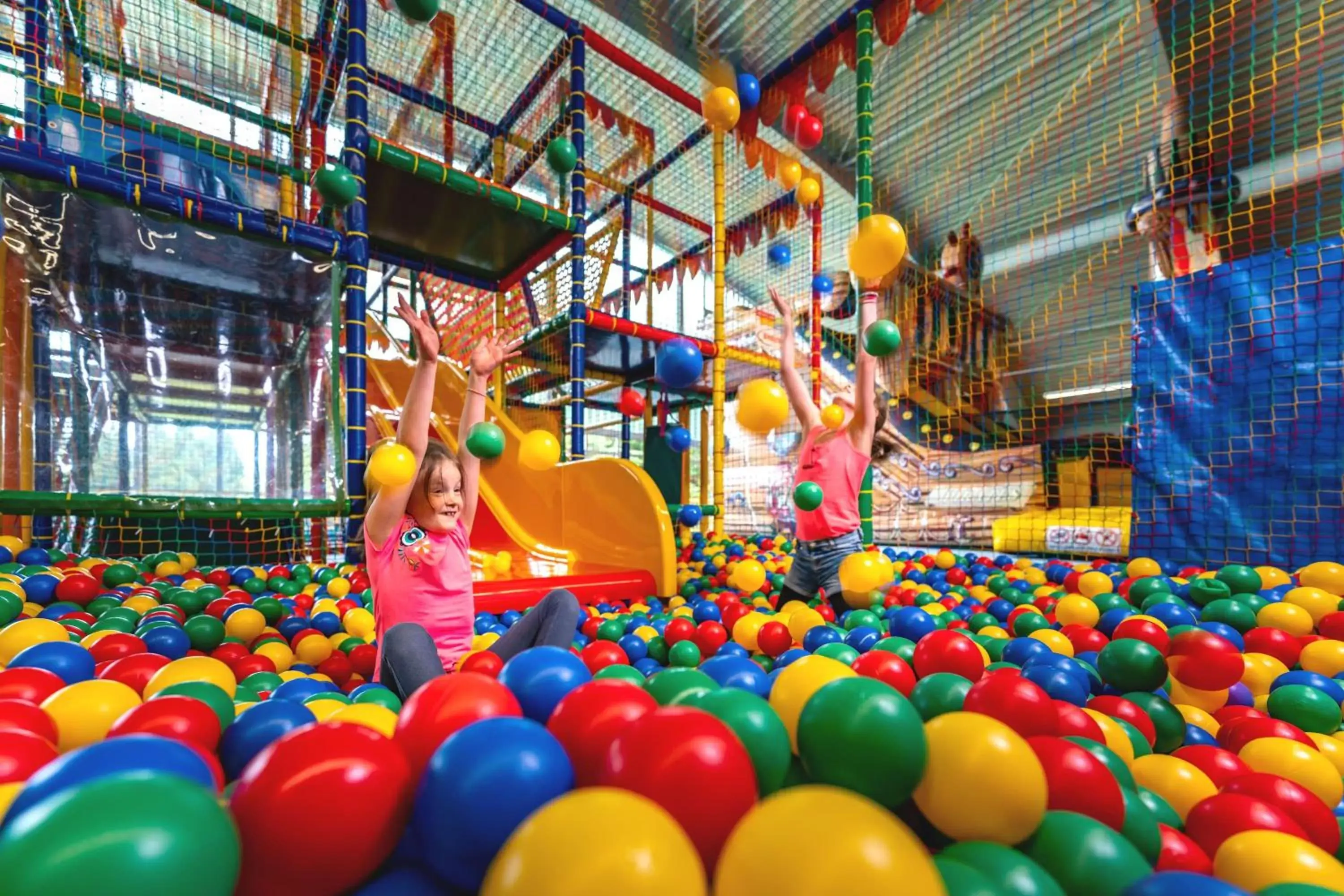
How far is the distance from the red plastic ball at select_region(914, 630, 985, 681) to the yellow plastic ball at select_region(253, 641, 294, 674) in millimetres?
1550

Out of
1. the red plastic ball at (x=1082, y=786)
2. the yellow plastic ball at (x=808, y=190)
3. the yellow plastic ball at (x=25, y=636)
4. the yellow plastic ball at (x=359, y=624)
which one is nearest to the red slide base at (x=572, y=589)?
the yellow plastic ball at (x=359, y=624)

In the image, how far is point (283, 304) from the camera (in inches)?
104

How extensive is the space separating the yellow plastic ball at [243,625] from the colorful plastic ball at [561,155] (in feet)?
8.09

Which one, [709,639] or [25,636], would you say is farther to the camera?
[709,639]

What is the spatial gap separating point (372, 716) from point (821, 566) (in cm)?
187

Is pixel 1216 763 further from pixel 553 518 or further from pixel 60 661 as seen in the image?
pixel 553 518

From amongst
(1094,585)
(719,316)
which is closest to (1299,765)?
(1094,585)

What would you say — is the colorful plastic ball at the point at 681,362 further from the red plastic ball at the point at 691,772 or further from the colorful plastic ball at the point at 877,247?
the red plastic ball at the point at 691,772

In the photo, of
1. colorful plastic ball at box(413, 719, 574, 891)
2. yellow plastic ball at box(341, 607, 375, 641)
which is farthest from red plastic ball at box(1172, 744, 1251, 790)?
yellow plastic ball at box(341, 607, 375, 641)

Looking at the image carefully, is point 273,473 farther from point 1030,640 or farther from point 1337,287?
point 1337,287

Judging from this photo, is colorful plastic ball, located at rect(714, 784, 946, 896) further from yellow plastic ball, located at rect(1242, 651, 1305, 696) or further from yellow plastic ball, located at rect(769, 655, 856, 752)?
yellow plastic ball, located at rect(1242, 651, 1305, 696)

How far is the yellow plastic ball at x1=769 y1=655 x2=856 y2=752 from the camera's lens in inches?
30.3

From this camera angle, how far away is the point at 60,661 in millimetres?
1105

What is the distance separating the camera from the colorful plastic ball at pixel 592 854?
0.36 meters
